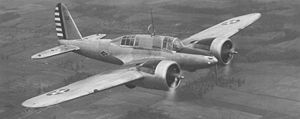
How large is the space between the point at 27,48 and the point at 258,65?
26624mm

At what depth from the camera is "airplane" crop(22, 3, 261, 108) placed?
24781mm

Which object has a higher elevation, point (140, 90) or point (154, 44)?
point (154, 44)

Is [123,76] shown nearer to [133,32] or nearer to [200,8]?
[133,32]

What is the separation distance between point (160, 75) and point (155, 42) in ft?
16.9

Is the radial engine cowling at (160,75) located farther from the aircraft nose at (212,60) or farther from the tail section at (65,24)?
the tail section at (65,24)

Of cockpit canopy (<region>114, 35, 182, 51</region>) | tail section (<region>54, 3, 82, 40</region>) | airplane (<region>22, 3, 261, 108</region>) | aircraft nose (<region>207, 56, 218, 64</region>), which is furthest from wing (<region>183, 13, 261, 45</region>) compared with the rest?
tail section (<region>54, 3, 82, 40</region>)

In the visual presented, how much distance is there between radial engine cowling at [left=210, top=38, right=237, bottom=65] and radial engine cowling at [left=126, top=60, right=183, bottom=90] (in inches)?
151

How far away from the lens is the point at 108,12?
64.8 meters

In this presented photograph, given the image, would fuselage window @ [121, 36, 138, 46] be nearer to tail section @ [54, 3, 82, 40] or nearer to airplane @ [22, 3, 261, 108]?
airplane @ [22, 3, 261, 108]

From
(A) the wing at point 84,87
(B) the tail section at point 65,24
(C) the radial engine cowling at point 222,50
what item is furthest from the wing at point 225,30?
(B) the tail section at point 65,24

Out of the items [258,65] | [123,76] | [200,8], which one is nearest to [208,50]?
[123,76]

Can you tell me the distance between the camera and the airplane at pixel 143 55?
81.3 feet

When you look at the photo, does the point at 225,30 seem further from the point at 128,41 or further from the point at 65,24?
the point at 65,24

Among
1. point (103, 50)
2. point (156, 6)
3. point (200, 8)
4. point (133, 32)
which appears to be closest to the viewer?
point (103, 50)
